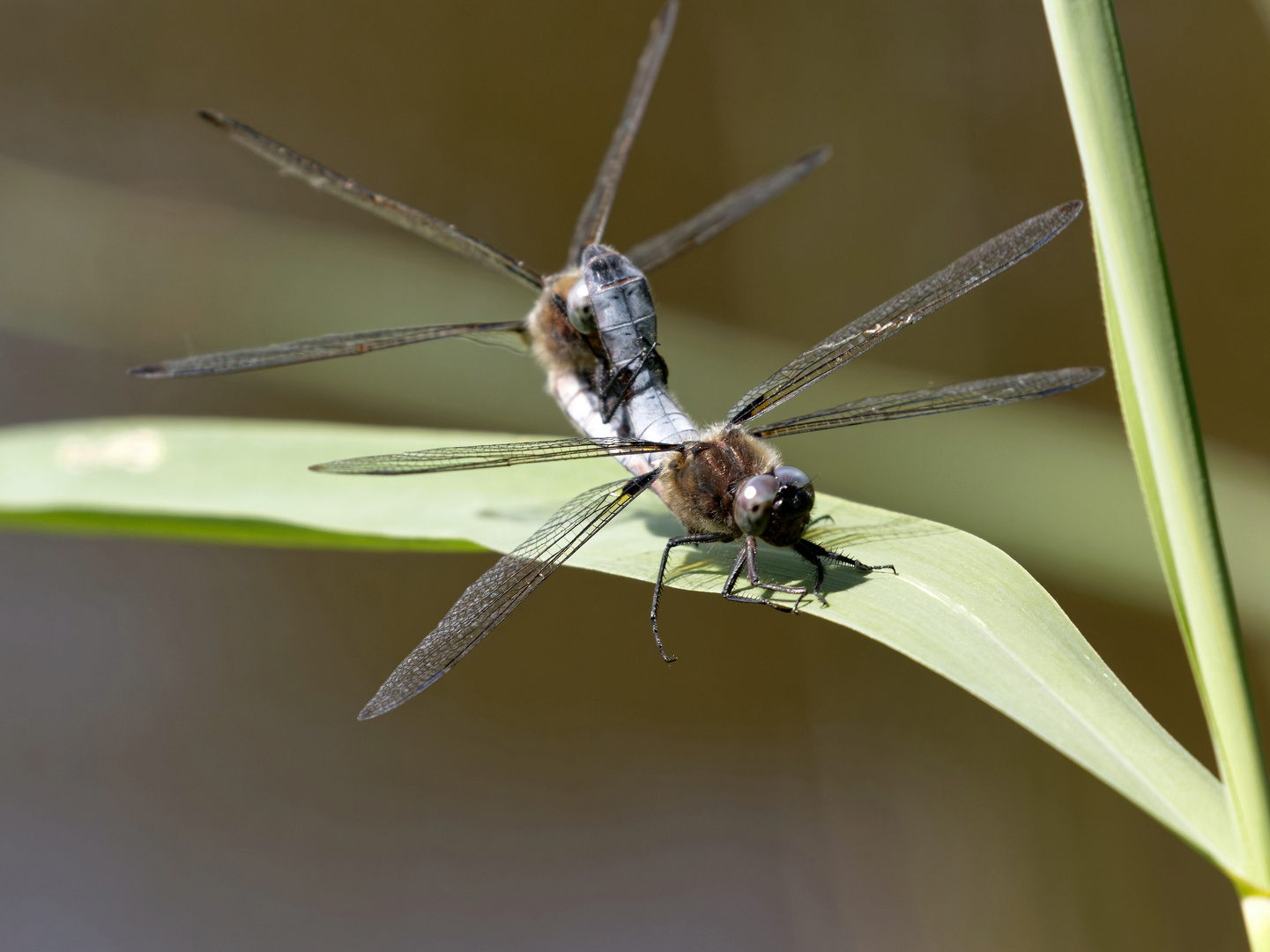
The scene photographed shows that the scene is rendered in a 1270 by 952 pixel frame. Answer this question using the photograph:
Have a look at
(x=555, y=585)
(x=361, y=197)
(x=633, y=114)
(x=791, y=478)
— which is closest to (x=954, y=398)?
(x=791, y=478)

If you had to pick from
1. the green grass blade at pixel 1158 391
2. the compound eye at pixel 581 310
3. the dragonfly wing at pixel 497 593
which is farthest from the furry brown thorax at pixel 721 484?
the green grass blade at pixel 1158 391

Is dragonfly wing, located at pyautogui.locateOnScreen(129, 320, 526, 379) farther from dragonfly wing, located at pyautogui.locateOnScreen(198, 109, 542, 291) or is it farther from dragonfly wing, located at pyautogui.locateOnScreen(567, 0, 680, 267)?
dragonfly wing, located at pyautogui.locateOnScreen(567, 0, 680, 267)

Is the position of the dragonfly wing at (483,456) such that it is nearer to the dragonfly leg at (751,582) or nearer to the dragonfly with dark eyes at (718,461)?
the dragonfly with dark eyes at (718,461)

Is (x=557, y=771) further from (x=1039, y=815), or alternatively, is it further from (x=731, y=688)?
(x=1039, y=815)

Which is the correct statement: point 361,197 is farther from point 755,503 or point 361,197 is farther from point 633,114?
point 755,503

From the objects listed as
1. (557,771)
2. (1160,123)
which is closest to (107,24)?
(557,771)

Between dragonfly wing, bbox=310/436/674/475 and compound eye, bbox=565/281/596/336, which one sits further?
compound eye, bbox=565/281/596/336

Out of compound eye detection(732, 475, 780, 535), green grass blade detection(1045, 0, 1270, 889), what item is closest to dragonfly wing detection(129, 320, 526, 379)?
compound eye detection(732, 475, 780, 535)

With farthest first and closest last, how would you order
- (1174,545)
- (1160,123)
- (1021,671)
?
(1160,123) → (1021,671) → (1174,545)
